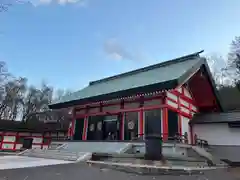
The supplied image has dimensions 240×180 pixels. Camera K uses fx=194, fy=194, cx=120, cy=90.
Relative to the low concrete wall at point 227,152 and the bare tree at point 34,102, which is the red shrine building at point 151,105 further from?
the bare tree at point 34,102

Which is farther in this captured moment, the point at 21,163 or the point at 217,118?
the point at 217,118

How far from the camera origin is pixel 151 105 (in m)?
10.2

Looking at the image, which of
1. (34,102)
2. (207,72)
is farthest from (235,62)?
(34,102)

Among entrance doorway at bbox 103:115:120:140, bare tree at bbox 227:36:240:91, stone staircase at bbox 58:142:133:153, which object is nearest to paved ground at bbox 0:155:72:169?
stone staircase at bbox 58:142:133:153

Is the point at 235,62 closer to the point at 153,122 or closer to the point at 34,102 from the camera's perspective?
the point at 153,122

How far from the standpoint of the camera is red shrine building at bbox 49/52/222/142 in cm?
975

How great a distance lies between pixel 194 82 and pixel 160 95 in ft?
12.6

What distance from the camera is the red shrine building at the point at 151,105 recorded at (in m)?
9.75

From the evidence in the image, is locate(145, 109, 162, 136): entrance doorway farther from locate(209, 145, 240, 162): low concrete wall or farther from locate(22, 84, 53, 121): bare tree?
locate(22, 84, 53, 121): bare tree

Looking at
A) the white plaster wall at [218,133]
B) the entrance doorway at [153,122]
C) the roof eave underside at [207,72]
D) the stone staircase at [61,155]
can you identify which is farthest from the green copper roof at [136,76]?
the stone staircase at [61,155]

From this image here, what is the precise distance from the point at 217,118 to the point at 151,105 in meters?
4.27

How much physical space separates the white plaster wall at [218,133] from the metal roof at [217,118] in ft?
1.11

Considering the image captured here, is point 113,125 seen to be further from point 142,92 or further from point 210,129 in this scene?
point 210,129


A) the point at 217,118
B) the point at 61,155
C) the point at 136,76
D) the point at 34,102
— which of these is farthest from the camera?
the point at 34,102
